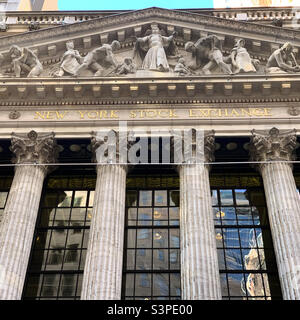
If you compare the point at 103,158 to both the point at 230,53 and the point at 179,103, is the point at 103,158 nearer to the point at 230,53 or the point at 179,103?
the point at 179,103

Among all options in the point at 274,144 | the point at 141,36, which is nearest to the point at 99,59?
the point at 141,36

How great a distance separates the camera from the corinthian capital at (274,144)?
18984 millimetres

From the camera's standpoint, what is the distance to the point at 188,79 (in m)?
20.3

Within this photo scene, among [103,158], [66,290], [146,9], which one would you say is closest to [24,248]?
[66,290]

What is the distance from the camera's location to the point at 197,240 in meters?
16.5

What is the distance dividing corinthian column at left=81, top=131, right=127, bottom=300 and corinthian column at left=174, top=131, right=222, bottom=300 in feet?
7.55

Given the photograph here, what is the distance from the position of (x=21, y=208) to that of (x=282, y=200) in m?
9.81

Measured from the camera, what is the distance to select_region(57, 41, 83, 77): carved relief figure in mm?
21312

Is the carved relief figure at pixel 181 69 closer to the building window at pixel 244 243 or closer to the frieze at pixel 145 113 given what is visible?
the frieze at pixel 145 113

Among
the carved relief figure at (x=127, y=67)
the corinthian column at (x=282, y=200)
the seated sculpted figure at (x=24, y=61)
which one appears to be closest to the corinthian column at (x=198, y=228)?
the corinthian column at (x=282, y=200)

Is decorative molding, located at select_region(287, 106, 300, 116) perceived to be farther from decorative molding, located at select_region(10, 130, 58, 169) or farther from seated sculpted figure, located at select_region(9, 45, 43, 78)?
seated sculpted figure, located at select_region(9, 45, 43, 78)

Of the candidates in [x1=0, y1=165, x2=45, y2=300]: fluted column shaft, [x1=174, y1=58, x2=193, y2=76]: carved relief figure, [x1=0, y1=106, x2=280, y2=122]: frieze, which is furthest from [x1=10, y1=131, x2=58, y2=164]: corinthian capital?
[x1=174, y1=58, x2=193, y2=76]: carved relief figure

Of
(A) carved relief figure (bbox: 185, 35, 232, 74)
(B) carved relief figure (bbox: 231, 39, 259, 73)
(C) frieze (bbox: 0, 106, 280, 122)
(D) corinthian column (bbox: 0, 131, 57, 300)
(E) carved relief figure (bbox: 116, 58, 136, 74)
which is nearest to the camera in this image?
(D) corinthian column (bbox: 0, 131, 57, 300)
